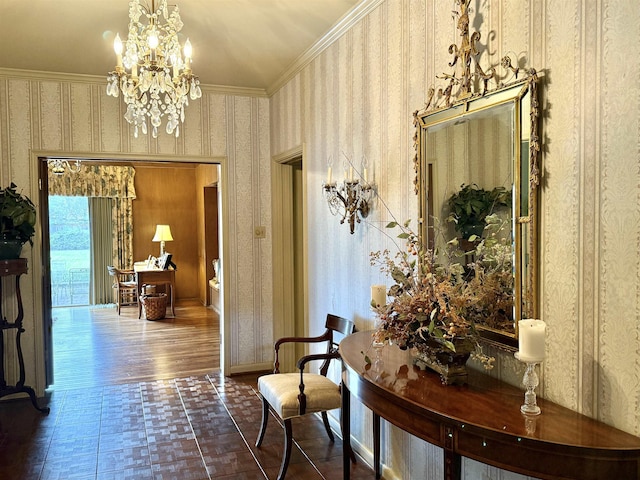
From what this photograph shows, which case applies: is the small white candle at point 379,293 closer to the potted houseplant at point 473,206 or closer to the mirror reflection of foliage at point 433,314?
the mirror reflection of foliage at point 433,314

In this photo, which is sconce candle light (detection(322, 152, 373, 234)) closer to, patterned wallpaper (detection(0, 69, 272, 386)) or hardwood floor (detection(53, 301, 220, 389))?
patterned wallpaper (detection(0, 69, 272, 386))

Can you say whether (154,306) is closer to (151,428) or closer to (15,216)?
(15,216)

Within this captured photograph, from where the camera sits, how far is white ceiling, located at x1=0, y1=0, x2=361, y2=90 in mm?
3307

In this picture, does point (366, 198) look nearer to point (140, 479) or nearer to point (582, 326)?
point (582, 326)

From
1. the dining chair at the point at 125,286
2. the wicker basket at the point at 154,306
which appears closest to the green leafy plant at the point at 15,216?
the wicker basket at the point at 154,306

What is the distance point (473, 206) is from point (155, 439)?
2.82 metres

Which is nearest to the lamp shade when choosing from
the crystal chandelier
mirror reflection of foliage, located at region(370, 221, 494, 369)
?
the crystal chandelier

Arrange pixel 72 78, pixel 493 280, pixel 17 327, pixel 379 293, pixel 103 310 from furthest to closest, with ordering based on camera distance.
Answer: pixel 103 310 < pixel 72 78 < pixel 17 327 < pixel 379 293 < pixel 493 280

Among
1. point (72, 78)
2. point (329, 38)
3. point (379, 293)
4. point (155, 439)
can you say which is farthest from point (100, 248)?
point (379, 293)

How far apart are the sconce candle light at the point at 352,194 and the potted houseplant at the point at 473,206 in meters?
0.92

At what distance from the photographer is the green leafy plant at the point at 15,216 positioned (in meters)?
4.04

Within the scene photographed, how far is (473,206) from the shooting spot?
7.37ft

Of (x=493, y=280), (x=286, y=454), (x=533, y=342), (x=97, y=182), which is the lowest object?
(x=286, y=454)

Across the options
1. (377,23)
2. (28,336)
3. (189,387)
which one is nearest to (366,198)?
(377,23)
